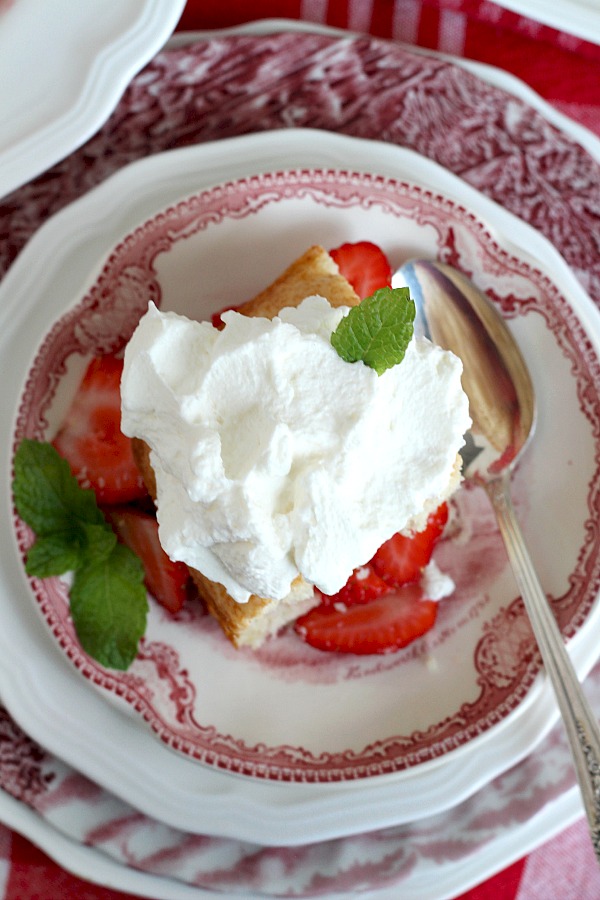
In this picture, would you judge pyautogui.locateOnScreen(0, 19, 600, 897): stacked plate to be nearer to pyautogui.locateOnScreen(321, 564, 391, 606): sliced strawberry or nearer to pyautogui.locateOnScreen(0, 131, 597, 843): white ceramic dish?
pyautogui.locateOnScreen(0, 131, 597, 843): white ceramic dish

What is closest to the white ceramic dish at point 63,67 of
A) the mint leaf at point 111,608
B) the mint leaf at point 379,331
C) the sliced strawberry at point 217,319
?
the sliced strawberry at point 217,319

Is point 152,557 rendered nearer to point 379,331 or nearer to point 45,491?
point 45,491

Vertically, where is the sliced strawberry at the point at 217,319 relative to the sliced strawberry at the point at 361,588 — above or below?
above

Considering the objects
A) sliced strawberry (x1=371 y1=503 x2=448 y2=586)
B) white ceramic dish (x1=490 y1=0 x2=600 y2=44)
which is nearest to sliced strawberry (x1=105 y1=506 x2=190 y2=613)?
sliced strawberry (x1=371 y1=503 x2=448 y2=586)

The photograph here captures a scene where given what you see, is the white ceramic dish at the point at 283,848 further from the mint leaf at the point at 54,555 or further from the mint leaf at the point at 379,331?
the mint leaf at the point at 379,331

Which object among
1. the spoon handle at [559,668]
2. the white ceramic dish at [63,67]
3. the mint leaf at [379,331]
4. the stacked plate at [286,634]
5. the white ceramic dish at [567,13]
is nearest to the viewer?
the mint leaf at [379,331]

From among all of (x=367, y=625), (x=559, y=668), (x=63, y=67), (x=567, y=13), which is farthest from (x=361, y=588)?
(x=567, y=13)

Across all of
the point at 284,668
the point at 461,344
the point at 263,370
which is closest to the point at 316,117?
the point at 461,344
